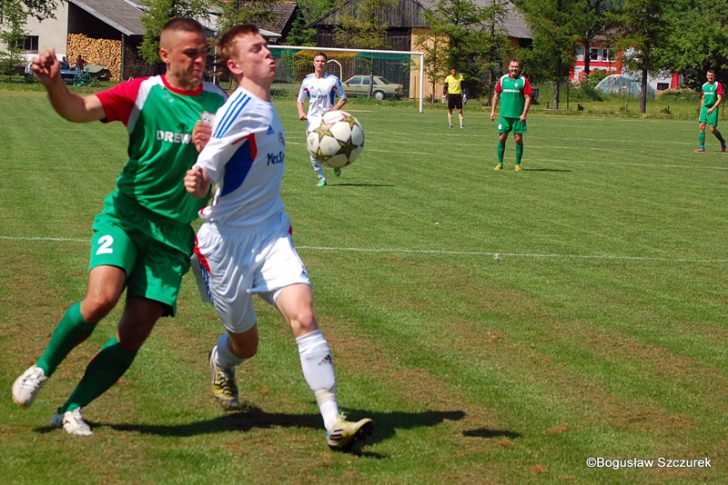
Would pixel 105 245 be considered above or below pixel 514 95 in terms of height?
below

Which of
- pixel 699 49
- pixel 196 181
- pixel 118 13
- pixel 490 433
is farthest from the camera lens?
pixel 118 13

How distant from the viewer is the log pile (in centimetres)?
7350

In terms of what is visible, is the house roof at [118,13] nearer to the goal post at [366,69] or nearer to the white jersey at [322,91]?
the goal post at [366,69]

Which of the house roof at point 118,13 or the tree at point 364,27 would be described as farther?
the tree at point 364,27

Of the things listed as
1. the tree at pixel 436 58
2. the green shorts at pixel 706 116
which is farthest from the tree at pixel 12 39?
the green shorts at pixel 706 116

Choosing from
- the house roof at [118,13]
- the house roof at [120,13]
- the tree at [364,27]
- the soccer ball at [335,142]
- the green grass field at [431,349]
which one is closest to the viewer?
the green grass field at [431,349]

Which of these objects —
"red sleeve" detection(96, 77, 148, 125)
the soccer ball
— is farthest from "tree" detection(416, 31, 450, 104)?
"red sleeve" detection(96, 77, 148, 125)

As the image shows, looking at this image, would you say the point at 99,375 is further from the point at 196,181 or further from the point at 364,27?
the point at 364,27

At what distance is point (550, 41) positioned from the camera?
224ft

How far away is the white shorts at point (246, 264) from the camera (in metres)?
5.41

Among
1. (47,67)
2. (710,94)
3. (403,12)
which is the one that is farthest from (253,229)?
(403,12)

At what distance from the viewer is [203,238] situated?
18.4ft

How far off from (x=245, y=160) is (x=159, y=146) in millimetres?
492

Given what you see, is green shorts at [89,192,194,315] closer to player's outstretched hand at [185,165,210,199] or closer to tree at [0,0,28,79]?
player's outstretched hand at [185,165,210,199]
